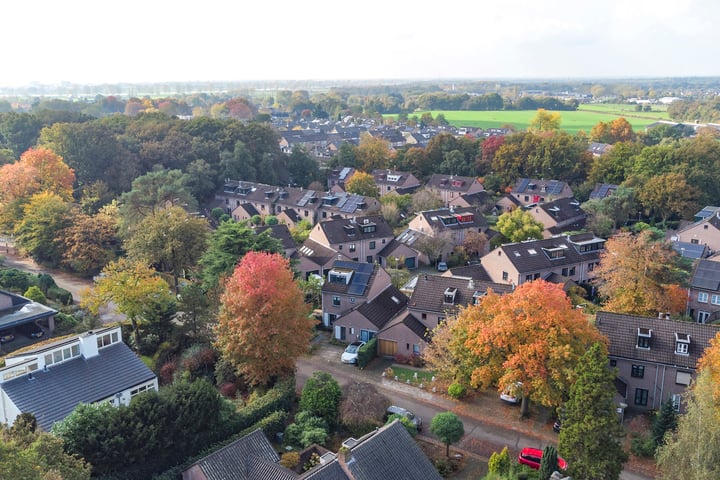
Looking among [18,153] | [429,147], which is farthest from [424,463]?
[18,153]

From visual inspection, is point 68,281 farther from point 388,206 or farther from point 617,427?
point 617,427

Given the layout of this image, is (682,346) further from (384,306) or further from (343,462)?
(343,462)

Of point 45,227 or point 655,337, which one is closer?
point 655,337

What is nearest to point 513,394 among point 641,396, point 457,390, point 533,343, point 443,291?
point 457,390

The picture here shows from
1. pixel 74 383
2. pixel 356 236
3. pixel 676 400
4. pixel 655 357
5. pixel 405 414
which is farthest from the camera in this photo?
pixel 356 236

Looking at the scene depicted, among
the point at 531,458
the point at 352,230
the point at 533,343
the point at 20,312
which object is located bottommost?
the point at 531,458

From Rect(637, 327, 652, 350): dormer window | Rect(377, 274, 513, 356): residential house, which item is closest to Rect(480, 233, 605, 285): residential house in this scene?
Rect(377, 274, 513, 356): residential house

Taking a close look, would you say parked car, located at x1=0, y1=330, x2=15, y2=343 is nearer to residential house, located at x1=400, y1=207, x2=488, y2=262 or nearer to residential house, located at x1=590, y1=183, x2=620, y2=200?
residential house, located at x1=400, y1=207, x2=488, y2=262
